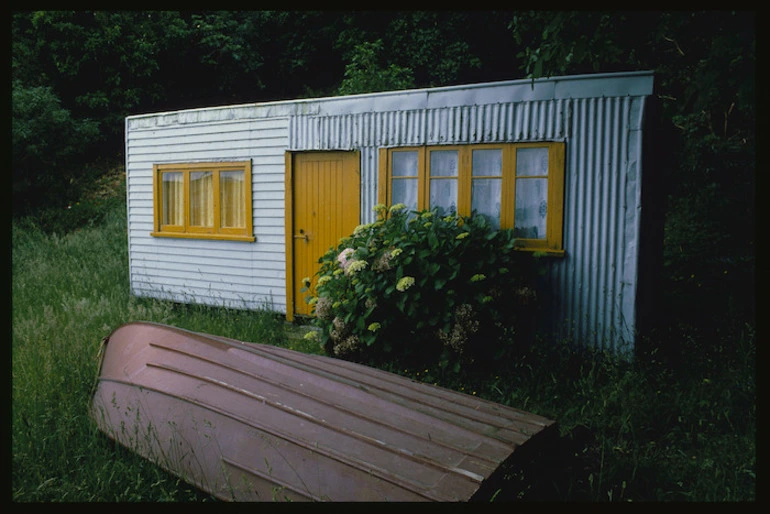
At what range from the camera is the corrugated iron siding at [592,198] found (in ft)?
20.5

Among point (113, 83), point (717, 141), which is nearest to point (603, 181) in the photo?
point (717, 141)

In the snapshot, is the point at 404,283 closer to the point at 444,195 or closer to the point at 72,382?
the point at 444,195

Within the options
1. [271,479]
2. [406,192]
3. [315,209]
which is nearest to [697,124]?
[406,192]

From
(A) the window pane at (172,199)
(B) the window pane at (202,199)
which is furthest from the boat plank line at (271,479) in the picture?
(A) the window pane at (172,199)

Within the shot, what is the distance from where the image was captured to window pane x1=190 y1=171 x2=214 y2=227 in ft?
31.2

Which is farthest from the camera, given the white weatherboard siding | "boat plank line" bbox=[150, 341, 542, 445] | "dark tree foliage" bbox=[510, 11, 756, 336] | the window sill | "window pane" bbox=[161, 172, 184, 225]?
"window pane" bbox=[161, 172, 184, 225]

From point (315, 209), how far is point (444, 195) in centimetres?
201

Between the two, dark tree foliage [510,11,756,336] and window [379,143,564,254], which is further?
window [379,143,564,254]

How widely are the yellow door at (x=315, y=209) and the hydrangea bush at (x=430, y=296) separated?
158cm

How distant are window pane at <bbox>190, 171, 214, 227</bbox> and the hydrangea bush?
3634mm

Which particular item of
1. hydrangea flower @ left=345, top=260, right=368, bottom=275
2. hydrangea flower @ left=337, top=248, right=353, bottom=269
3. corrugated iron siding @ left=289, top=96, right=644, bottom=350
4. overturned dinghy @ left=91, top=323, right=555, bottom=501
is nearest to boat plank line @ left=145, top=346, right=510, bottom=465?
overturned dinghy @ left=91, top=323, right=555, bottom=501

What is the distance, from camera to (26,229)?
50.3ft

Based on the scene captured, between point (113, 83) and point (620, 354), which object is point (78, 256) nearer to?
point (113, 83)

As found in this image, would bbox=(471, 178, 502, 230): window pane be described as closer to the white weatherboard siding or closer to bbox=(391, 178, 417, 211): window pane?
bbox=(391, 178, 417, 211): window pane
